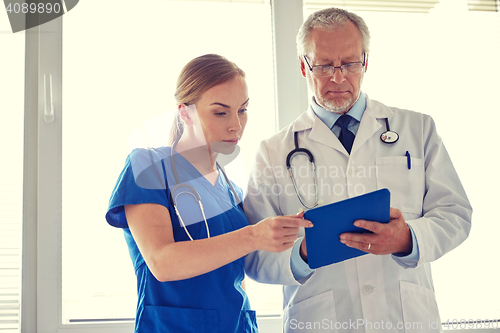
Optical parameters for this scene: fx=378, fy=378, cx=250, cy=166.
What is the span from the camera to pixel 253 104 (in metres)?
1.71

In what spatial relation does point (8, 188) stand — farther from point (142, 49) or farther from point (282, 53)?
point (282, 53)

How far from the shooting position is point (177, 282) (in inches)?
41.5

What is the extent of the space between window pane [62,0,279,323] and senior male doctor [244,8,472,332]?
1.08ft

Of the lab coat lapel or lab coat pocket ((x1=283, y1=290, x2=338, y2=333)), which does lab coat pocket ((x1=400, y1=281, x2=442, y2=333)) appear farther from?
the lab coat lapel

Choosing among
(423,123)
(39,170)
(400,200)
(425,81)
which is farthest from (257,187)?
(425,81)

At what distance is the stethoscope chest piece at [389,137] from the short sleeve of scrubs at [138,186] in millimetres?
720

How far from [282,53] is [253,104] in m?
0.28

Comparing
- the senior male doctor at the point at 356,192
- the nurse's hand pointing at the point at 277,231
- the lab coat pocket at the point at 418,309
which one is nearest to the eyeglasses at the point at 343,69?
the senior male doctor at the point at 356,192

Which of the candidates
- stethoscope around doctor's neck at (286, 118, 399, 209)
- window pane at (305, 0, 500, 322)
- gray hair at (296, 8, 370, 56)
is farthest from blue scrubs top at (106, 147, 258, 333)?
window pane at (305, 0, 500, 322)

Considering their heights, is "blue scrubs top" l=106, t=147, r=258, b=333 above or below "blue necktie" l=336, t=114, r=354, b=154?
below

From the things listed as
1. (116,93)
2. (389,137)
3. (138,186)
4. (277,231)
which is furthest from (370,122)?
(116,93)

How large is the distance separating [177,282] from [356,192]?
0.61m

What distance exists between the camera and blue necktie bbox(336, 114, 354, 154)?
1.28 m

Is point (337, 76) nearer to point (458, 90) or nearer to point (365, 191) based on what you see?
point (365, 191)
